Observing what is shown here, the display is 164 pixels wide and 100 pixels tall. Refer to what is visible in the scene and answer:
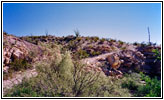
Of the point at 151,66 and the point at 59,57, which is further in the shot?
the point at 151,66

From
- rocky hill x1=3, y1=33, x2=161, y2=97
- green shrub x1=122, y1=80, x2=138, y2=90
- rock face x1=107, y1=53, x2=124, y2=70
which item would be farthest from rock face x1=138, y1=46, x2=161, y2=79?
green shrub x1=122, y1=80, x2=138, y2=90

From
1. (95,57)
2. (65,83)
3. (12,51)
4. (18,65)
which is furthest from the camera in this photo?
(95,57)

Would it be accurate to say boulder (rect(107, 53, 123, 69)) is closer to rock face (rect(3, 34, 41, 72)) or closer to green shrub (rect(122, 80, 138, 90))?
green shrub (rect(122, 80, 138, 90))

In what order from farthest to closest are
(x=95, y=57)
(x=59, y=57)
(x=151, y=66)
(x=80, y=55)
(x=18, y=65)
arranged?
(x=151, y=66), (x=95, y=57), (x=18, y=65), (x=80, y=55), (x=59, y=57)

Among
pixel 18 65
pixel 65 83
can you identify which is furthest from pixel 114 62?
pixel 18 65

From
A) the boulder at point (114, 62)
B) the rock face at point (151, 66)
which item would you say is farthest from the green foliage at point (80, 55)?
the rock face at point (151, 66)

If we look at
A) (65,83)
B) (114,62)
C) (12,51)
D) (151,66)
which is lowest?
(151,66)

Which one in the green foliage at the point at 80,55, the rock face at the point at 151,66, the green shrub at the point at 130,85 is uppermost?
the green foliage at the point at 80,55

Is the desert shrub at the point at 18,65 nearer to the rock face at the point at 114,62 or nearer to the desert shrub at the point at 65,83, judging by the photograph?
the desert shrub at the point at 65,83

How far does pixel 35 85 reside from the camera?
3.92 meters

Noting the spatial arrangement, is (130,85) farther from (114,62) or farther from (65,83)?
(65,83)

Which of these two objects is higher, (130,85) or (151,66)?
(151,66)

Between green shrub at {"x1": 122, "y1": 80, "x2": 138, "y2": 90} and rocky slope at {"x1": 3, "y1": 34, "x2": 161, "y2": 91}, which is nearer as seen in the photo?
rocky slope at {"x1": 3, "y1": 34, "x2": 161, "y2": 91}

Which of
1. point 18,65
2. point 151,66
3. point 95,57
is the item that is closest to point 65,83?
point 18,65
